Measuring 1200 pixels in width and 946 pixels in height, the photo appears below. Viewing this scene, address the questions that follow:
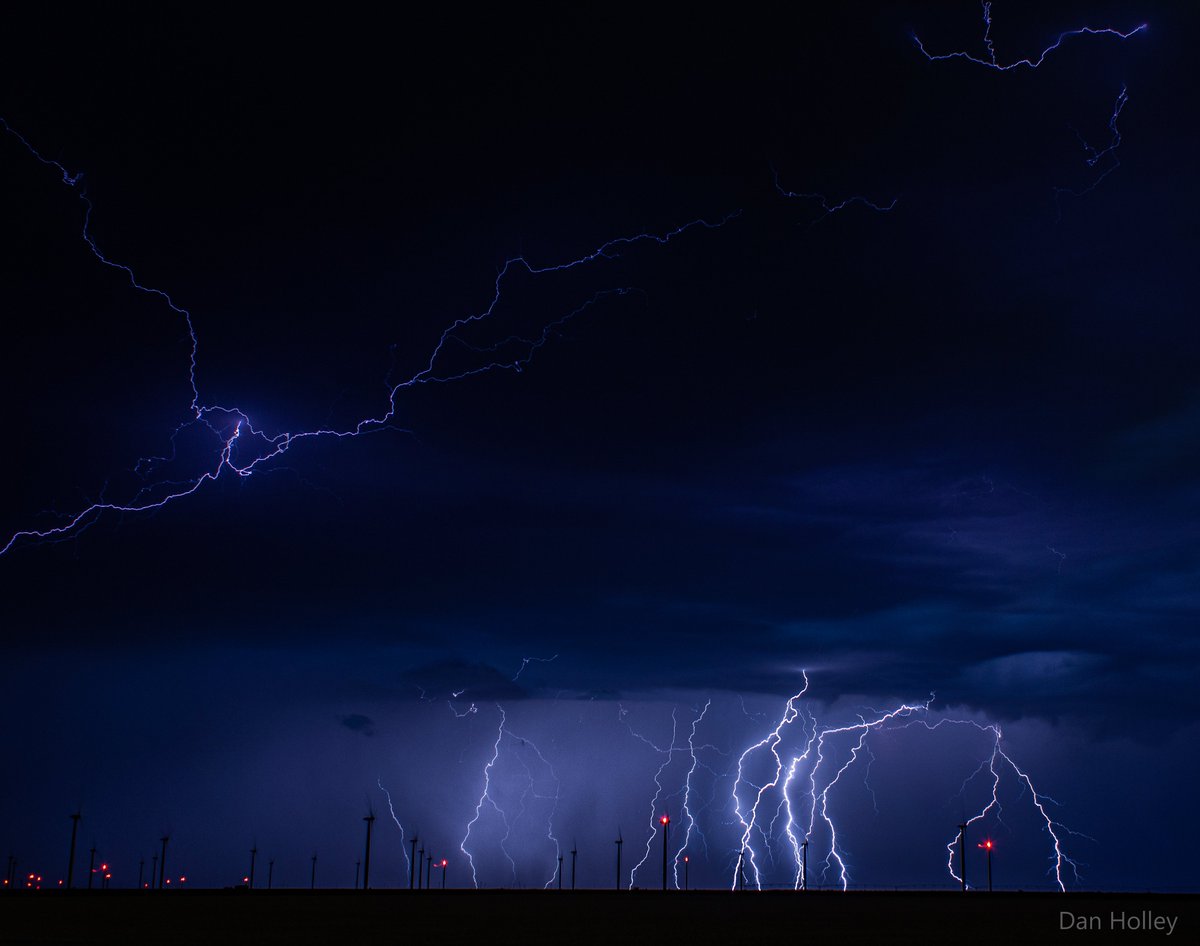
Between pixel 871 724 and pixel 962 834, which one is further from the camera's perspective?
pixel 962 834

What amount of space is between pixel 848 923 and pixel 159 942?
15805 mm

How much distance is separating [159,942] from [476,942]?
5.09 metres

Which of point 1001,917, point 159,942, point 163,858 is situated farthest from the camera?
point 163,858

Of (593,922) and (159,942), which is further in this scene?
(593,922)

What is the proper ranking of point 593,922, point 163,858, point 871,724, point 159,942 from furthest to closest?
point 163,858 < point 871,724 < point 593,922 < point 159,942

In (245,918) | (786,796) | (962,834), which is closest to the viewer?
(245,918)

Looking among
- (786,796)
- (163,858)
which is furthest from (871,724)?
(163,858)

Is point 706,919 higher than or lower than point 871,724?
lower

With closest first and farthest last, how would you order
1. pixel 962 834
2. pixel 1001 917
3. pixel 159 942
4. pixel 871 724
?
pixel 159 942 → pixel 1001 917 → pixel 871 724 → pixel 962 834

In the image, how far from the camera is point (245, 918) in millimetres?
28734

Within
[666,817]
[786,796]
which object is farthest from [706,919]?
[666,817]

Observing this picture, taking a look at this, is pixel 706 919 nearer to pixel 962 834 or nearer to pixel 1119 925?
pixel 1119 925

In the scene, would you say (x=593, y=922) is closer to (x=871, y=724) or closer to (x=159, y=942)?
(x=159, y=942)

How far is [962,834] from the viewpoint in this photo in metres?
81.1
